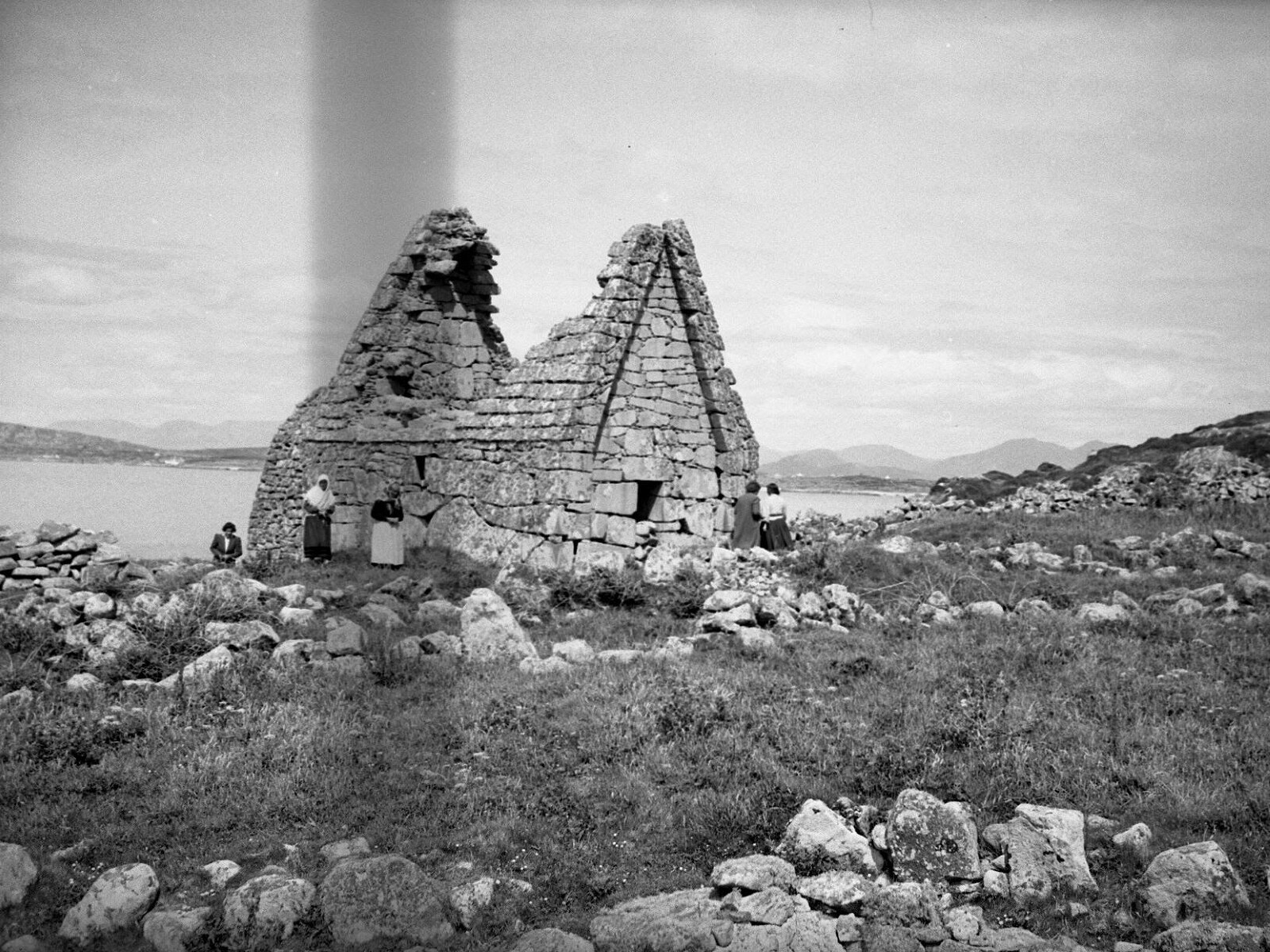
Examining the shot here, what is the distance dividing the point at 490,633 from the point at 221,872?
4.88 m

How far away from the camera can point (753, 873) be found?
5910 millimetres

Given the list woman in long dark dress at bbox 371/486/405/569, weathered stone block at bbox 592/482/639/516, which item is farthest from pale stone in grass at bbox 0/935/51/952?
weathered stone block at bbox 592/482/639/516

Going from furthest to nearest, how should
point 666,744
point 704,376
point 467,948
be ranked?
point 704,376 → point 666,744 → point 467,948

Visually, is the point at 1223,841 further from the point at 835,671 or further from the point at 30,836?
the point at 30,836

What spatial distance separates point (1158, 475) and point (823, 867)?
22.9 metres

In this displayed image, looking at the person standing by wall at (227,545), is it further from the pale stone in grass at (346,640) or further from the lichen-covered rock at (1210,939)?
the lichen-covered rock at (1210,939)

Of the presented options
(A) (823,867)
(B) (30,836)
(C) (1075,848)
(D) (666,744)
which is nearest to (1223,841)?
(C) (1075,848)

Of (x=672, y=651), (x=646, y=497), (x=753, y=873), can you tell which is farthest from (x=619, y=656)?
(x=646, y=497)

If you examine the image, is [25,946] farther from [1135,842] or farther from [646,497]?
[646,497]

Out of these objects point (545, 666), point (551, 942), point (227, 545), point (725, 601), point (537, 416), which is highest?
point (537, 416)

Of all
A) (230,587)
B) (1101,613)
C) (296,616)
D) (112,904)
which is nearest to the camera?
(112,904)

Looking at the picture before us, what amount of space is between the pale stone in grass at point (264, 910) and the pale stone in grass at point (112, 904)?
0.44m

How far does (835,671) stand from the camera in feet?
32.7

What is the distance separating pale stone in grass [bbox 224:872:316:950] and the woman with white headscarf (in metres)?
10.9
